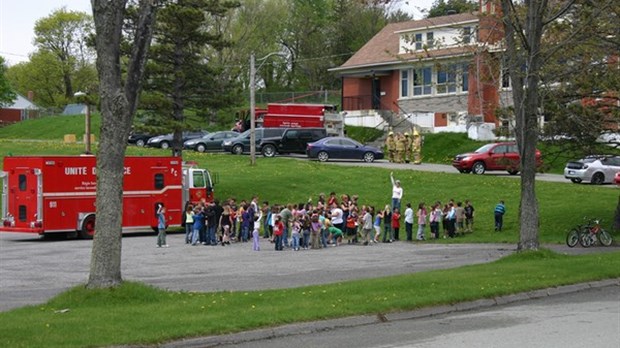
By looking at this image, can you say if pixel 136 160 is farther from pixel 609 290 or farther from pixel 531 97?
pixel 609 290

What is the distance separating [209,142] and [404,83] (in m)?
16.5

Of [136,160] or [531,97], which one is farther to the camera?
[136,160]

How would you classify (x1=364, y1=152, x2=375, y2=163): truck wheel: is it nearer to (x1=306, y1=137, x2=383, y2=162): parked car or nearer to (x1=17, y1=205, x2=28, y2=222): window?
(x1=306, y1=137, x2=383, y2=162): parked car

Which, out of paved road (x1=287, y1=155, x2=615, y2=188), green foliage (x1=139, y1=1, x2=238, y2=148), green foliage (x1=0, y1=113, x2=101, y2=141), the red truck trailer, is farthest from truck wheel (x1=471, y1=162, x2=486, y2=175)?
green foliage (x1=0, y1=113, x2=101, y2=141)

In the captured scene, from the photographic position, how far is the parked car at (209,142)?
61325 millimetres

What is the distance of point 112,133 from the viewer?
15617mm

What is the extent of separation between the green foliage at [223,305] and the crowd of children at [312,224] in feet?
37.1

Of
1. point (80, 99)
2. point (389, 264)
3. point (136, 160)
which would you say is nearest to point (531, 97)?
point (389, 264)

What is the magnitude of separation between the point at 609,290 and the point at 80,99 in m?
29.6

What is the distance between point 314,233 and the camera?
31781mm

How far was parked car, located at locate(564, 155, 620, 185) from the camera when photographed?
46.4m

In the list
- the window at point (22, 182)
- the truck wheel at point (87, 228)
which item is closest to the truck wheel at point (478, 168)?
the truck wheel at point (87, 228)

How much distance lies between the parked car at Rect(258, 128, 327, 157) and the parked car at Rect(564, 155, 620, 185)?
54.8 feet

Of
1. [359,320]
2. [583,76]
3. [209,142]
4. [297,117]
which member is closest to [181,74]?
[209,142]
